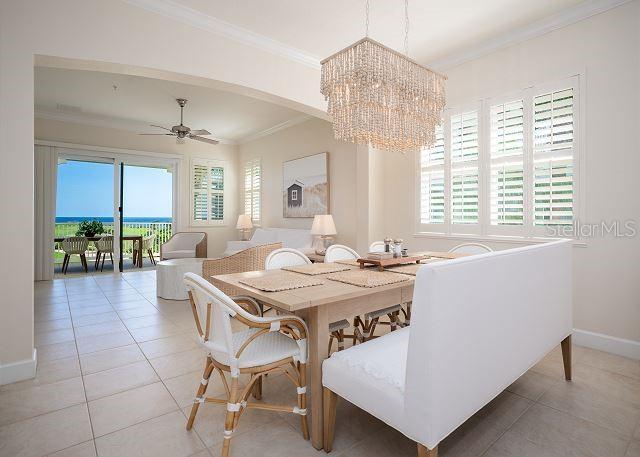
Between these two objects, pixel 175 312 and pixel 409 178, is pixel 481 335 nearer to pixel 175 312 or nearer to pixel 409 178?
pixel 409 178

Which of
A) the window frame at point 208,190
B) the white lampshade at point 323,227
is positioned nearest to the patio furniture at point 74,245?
the window frame at point 208,190

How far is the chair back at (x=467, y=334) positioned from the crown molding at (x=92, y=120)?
22.7ft

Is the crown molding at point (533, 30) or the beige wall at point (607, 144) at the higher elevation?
the crown molding at point (533, 30)

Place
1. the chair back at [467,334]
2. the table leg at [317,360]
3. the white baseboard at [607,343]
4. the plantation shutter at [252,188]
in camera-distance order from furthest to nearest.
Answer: the plantation shutter at [252,188] < the white baseboard at [607,343] < the table leg at [317,360] < the chair back at [467,334]

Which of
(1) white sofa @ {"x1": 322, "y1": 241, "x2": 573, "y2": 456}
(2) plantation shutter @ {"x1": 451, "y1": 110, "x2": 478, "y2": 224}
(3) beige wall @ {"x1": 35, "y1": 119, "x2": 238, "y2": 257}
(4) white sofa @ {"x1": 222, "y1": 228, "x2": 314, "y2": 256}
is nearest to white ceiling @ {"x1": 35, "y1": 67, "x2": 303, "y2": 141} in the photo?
(3) beige wall @ {"x1": 35, "y1": 119, "x2": 238, "y2": 257}

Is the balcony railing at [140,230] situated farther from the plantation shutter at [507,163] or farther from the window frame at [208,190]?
the plantation shutter at [507,163]

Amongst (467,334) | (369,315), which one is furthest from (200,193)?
(467,334)

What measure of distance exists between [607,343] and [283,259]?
274cm

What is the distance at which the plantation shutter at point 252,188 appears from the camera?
7066 millimetres

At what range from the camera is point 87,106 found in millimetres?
5527

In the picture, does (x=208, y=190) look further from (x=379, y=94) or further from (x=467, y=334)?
(x=467, y=334)

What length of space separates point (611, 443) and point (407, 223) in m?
2.79

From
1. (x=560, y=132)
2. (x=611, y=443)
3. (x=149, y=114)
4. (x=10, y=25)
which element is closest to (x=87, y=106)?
(x=149, y=114)

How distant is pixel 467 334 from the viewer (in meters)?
1.29
